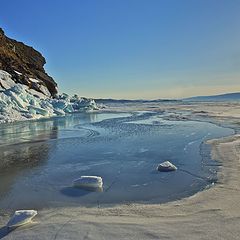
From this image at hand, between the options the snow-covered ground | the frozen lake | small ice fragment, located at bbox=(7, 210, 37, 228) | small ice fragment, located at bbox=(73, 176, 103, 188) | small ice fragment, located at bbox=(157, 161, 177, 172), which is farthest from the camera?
the snow-covered ground

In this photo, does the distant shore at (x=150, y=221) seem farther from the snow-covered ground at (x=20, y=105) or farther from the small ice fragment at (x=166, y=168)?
the snow-covered ground at (x=20, y=105)

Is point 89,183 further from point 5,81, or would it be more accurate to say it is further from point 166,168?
point 5,81

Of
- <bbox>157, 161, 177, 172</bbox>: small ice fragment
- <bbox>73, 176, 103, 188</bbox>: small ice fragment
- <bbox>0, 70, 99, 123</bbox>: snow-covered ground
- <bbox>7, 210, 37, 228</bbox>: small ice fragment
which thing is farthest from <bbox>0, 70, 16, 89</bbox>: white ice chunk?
<bbox>7, 210, 37, 228</bbox>: small ice fragment

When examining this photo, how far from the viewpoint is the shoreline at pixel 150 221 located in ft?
11.0

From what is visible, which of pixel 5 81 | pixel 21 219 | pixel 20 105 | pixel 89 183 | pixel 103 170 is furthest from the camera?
pixel 5 81

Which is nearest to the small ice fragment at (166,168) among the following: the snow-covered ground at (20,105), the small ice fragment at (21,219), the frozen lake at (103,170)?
the frozen lake at (103,170)

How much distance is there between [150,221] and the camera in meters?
3.77

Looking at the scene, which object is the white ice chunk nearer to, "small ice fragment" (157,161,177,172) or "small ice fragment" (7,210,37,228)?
"small ice fragment" (157,161,177,172)

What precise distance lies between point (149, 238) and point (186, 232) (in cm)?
43

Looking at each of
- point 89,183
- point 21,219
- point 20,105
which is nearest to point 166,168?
point 89,183

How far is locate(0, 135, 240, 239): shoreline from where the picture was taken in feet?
11.0

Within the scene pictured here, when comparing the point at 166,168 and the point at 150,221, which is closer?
the point at 150,221

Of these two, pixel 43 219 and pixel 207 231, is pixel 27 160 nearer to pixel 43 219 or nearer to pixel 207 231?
pixel 43 219

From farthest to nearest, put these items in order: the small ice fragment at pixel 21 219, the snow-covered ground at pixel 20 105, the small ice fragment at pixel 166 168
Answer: the snow-covered ground at pixel 20 105, the small ice fragment at pixel 166 168, the small ice fragment at pixel 21 219
